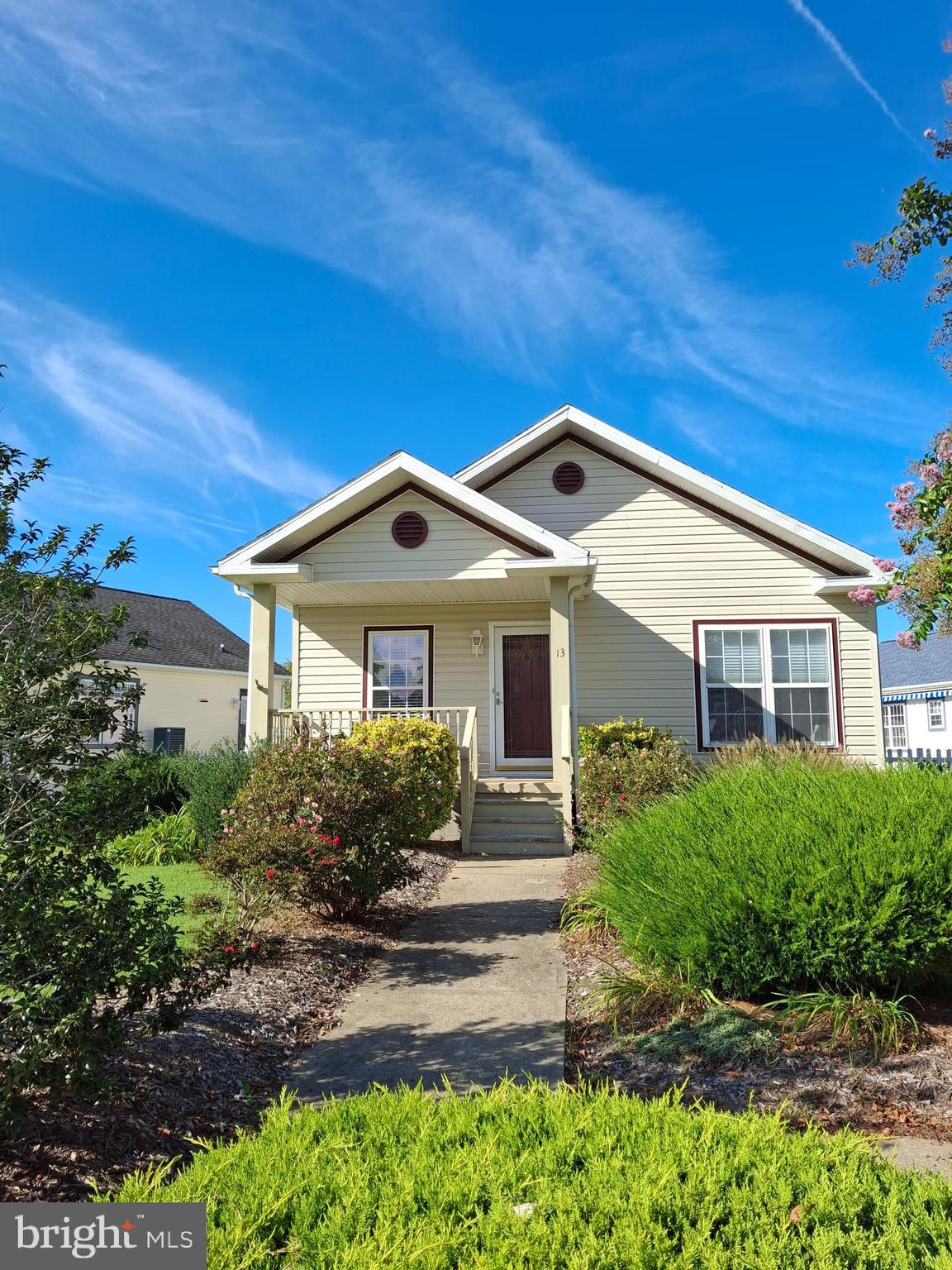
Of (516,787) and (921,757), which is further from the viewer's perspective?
(921,757)

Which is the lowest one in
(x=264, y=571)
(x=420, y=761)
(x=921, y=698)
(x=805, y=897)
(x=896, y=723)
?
(x=805, y=897)

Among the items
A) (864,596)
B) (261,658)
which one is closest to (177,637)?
(261,658)

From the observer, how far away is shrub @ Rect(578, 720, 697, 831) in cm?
942

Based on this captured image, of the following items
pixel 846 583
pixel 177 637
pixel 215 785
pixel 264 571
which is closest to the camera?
pixel 215 785

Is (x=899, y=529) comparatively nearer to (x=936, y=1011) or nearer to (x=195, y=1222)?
(x=936, y=1011)

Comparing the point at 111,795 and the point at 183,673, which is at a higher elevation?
the point at 183,673

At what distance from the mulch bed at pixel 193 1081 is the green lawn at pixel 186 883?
1.19 metres

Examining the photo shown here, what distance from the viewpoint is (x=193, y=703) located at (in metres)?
26.6

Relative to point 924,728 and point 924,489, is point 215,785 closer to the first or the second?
point 924,489

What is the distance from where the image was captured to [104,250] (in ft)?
38.8

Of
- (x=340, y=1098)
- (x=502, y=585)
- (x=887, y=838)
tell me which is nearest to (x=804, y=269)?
(x=502, y=585)

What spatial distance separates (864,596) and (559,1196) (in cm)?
1189

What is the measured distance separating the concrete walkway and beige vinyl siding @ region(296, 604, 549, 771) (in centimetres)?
598

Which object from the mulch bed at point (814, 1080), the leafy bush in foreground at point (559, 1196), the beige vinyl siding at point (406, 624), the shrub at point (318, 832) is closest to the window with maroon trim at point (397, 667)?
the beige vinyl siding at point (406, 624)
